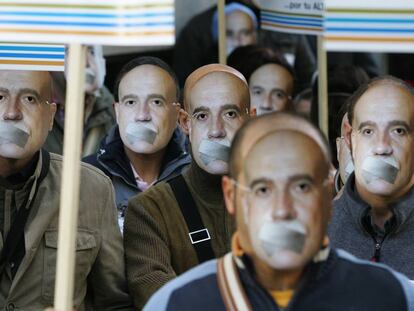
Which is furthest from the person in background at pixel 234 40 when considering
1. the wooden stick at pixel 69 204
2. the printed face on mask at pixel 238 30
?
the wooden stick at pixel 69 204

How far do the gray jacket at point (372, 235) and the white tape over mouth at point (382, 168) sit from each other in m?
0.13

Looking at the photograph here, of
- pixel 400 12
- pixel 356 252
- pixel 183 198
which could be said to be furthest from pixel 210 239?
pixel 400 12

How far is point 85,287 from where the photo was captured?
6109 mm

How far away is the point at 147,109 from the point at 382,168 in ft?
5.19

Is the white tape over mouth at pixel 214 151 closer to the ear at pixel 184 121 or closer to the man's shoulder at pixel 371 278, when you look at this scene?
the ear at pixel 184 121

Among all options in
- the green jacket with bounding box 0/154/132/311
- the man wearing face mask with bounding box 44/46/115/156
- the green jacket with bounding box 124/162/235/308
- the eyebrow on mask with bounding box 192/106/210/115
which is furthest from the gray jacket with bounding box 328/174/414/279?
the man wearing face mask with bounding box 44/46/115/156

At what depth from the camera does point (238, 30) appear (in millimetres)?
9430

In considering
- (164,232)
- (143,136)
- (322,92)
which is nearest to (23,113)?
(164,232)

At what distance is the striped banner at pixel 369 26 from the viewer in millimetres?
5582

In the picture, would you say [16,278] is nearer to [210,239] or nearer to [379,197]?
[210,239]

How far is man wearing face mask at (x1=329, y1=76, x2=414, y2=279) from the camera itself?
5.77 m

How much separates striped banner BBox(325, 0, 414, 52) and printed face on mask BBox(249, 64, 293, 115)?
264cm

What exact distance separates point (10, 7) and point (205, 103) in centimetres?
133

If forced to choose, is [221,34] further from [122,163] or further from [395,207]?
[395,207]
